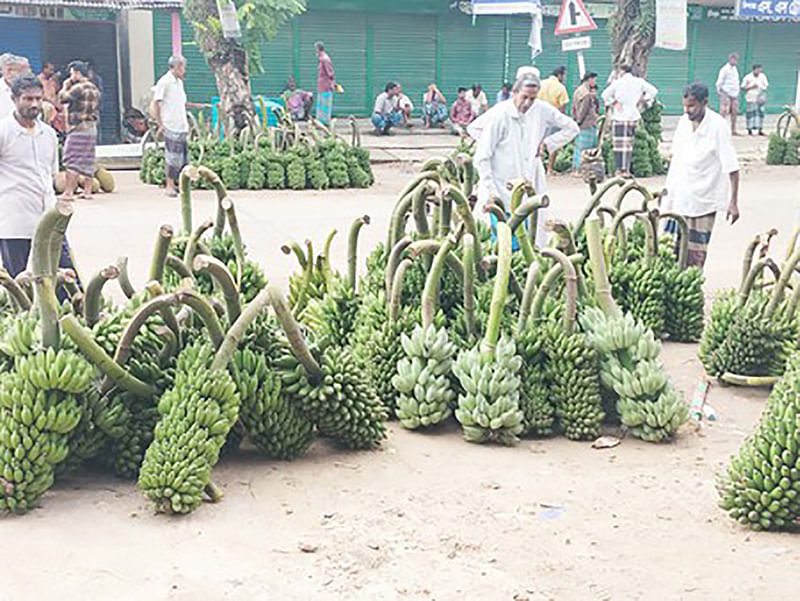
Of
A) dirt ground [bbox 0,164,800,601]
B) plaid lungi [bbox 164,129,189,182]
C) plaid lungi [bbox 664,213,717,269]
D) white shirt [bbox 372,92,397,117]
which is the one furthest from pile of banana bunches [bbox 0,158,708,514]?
white shirt [bbox 372,92,397,117]

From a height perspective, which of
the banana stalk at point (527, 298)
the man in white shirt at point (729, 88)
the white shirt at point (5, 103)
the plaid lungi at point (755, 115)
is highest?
the man in white shirt at point (729, 88)

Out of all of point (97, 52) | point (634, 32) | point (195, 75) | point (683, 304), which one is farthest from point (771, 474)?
point (195, 75)

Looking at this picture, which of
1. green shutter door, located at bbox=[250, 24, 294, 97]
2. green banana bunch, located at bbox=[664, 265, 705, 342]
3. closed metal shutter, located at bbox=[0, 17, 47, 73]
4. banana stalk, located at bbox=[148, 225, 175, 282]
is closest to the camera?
banana stalk, located at bbox=[148, 225, 175, 282]

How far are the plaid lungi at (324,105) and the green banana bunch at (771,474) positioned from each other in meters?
18.6

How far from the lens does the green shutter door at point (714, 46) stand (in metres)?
27.6

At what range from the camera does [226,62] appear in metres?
15.7

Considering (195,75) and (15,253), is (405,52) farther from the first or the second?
(15,253)

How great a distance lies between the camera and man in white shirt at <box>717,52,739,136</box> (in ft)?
79.3

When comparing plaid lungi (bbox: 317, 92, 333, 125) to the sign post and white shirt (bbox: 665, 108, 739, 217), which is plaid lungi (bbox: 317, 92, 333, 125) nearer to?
the sign post

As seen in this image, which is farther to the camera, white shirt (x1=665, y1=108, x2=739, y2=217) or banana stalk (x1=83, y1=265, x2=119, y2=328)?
white shirt (x1=665, y1=108, x2=739, y2=217)

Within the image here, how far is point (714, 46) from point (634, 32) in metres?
12.0

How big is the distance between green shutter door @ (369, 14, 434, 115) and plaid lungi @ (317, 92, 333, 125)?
10.6 feet

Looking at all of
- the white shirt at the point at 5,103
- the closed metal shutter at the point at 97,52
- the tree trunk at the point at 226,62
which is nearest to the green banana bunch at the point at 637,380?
the white shirt at the point at 5,103

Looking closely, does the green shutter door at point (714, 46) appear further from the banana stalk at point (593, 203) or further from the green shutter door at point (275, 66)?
the banana stalk at point (593, 203)
